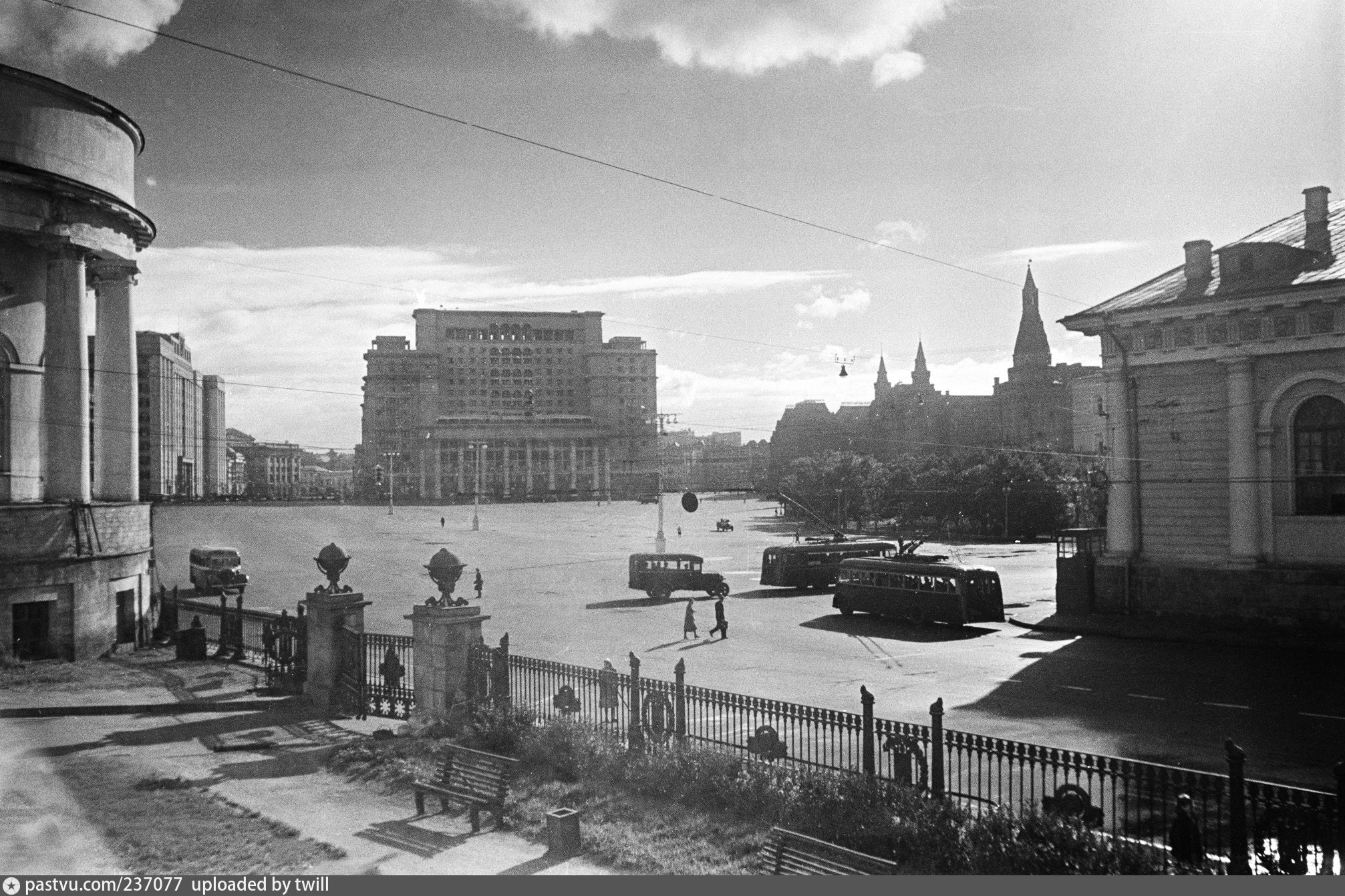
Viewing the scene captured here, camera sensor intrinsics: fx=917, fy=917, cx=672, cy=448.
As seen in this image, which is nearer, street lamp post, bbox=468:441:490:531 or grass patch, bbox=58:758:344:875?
grass patch, bbox=58:758:344:875

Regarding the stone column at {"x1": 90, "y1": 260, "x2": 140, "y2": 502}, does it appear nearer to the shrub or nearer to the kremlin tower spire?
the shrub

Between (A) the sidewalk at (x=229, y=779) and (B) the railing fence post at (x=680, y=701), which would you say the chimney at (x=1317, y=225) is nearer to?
(B) the railing fence post at (x=680, y=701)

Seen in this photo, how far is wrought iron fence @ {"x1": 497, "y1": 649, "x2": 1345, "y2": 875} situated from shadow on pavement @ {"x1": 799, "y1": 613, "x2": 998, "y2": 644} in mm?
10384

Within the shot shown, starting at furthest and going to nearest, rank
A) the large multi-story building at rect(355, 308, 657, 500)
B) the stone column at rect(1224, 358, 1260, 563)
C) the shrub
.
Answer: the stone column at rect(1224, 358, 1260, 563)
the large multi-story building at rect(355, 308, 657, 500)
the shrub

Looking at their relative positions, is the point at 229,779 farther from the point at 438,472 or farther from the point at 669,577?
the point at 669,577

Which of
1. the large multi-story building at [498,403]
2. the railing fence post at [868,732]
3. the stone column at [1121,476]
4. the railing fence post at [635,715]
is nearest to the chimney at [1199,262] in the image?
the stone column at [1121,476]

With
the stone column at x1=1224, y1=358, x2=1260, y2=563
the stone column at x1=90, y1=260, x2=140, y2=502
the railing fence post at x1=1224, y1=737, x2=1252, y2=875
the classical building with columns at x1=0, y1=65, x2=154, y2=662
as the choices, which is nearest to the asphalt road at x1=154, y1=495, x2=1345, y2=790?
the stone column at x1=90, y1=260, x2=140, y2=502

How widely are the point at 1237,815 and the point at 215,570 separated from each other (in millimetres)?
25830

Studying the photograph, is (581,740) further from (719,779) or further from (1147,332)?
(1147,332)

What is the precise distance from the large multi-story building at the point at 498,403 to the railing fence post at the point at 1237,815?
11.3 m

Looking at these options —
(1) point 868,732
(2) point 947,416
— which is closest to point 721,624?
(1) point 868,732

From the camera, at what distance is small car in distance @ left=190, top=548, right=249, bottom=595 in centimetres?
2516

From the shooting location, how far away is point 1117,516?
23453 millimetres

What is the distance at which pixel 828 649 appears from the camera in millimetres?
21547
